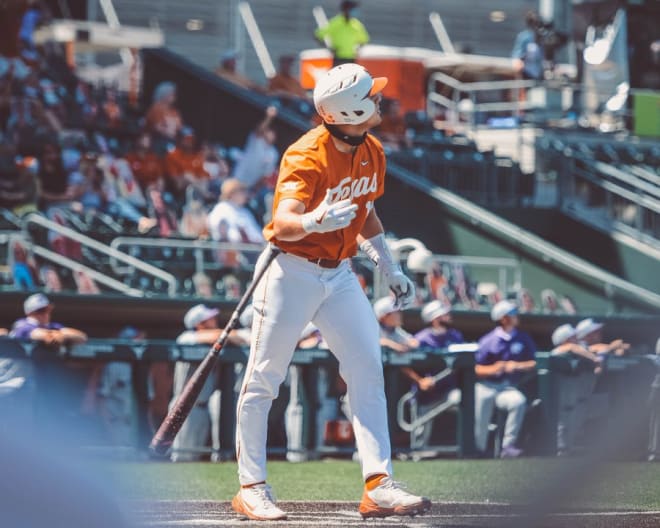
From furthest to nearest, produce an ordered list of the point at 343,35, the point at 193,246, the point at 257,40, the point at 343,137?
1. the point at 257,40
2. the point at 343,35
3. the point at 193,246
4. the point at 343,137

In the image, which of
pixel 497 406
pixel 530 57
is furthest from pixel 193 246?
pixel 530 57

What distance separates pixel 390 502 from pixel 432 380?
22.7ft

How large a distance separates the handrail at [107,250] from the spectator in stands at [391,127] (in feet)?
23.9

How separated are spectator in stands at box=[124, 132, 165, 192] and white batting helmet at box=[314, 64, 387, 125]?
36.8 feet

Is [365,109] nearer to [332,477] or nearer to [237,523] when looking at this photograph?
[237,523]

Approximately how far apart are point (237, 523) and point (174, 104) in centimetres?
1604

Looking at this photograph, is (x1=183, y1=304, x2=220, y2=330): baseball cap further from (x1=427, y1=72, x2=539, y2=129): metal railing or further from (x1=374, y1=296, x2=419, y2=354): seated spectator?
(x1=427, y1=72, x2=539, y2=129): metal railing

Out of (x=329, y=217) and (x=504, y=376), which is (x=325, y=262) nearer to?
(x=329, y=217)

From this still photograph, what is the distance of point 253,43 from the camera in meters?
28.8

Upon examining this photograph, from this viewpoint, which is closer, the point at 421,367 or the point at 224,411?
the point at 224,411

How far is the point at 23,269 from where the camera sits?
1495 cm

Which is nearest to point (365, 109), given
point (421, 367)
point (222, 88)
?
point (421, 367)

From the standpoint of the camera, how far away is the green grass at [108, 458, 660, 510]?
8.82m

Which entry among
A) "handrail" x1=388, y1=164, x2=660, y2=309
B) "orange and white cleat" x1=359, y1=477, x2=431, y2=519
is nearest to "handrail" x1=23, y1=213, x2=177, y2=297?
"handrail" x1=388, y1=164, x2=660, y2=309
